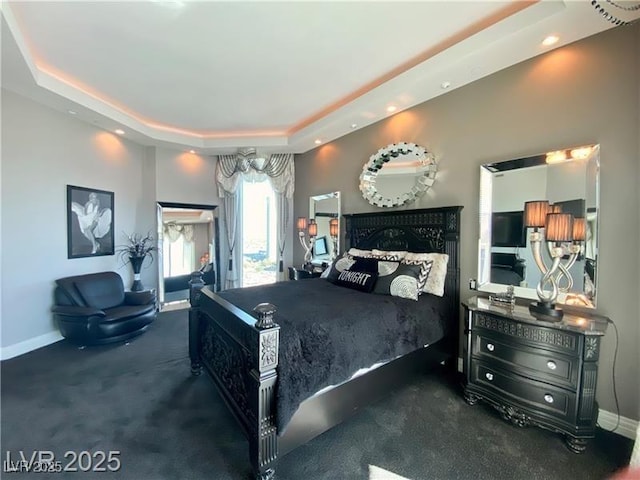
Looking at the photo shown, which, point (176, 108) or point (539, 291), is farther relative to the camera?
point (176, 108)

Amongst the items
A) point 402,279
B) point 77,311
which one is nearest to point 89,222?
point 77,311

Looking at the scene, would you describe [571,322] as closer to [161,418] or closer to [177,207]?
[161,418]

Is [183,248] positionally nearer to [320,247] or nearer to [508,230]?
[320,247]

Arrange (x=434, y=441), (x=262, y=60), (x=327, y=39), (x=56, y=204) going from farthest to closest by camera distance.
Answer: (x=56, y=204) → (x=262, y=60) → (x=327, y=39) → (x=434, y=441)

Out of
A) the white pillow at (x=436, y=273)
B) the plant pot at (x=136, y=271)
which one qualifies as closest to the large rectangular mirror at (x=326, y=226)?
the white pillow at (x=436, y=273)

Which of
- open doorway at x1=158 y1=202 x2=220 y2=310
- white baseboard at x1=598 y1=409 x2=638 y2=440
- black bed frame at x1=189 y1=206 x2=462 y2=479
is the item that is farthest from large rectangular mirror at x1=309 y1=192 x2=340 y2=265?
white baseboard at x1=598 y1=409 x2=638 y2=440

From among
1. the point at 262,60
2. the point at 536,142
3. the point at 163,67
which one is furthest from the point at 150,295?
the point at 536,142

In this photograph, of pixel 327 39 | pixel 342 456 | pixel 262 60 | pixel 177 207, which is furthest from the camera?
pixel 177 207

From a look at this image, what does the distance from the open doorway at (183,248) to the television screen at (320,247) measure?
7.36 ft

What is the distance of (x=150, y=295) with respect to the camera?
420 cm

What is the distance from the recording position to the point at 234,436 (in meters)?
2.02

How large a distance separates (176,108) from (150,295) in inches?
111

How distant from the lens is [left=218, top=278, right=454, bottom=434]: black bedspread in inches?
67.1

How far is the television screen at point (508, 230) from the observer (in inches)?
103
